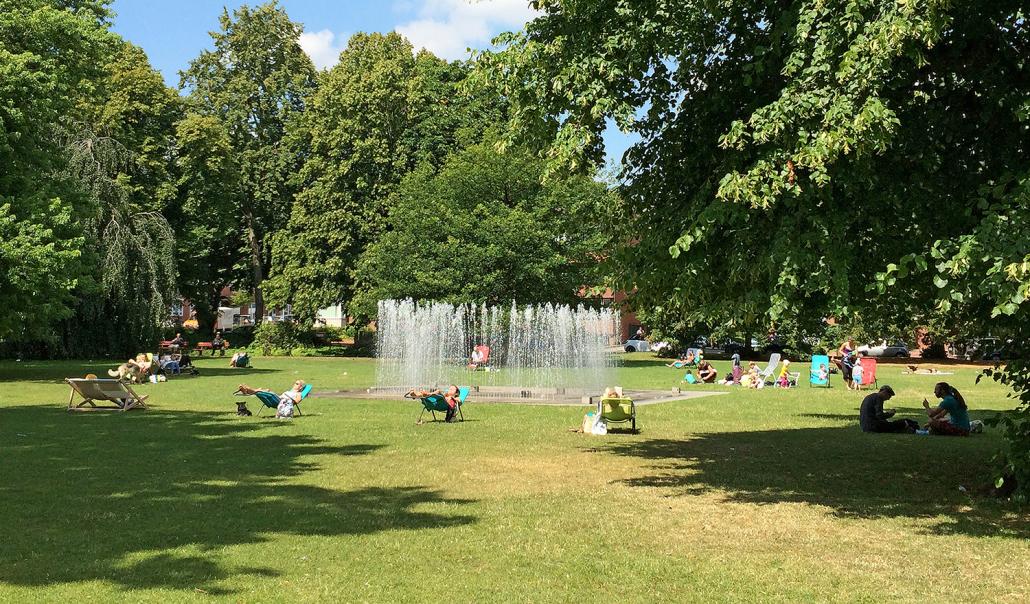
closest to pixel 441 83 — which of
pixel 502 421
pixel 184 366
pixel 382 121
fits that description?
pixel 382 121

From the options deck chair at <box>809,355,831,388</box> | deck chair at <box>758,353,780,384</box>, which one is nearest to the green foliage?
deck chair at <box>758,353,780,384</box>

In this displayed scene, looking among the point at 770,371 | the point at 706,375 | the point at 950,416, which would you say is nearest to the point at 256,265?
the point at 706,375

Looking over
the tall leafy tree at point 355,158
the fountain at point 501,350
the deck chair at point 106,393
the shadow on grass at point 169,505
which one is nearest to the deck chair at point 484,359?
the fountain at point 501,350

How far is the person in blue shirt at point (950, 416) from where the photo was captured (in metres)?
17.9

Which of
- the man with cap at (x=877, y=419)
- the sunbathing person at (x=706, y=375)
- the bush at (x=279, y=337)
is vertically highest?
the bush at (x=279, y=337)

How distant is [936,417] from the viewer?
59.9 feet

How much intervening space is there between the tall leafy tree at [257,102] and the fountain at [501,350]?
17866 millimetres

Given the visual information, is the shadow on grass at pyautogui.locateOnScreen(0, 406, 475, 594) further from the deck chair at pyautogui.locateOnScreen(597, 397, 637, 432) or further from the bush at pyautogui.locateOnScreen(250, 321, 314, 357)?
the bush at pyautogui.locateOnScreen(250, 321, 314, 357)

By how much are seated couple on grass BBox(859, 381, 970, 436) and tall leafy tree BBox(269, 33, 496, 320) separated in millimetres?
37275

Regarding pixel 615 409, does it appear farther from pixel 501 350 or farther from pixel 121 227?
pixel 121 227

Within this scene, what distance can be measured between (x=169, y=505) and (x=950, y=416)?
14.1 metres

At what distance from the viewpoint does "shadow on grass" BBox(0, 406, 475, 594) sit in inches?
307

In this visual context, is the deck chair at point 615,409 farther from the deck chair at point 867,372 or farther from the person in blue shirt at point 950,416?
the deck chair at point 867,372

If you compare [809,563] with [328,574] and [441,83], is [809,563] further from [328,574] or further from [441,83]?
[441,83]
